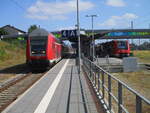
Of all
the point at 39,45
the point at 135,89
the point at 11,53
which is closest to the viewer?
the point at 135,89

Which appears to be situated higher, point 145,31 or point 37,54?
point 145,31

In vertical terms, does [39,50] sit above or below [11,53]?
above

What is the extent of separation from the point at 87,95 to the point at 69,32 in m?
43.5

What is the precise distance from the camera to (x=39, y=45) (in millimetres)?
23797

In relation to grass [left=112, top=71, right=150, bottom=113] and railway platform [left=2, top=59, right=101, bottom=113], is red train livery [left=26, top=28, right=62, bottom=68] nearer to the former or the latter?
grass [left=112, top=71, right=150, bottom=113]

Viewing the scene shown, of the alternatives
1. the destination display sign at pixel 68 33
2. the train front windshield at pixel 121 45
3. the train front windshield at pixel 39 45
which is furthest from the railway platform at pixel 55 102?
the train front windshield at pixel 121 45

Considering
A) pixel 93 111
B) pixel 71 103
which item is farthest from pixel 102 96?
pixel 93 111

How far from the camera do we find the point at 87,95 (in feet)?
38.5

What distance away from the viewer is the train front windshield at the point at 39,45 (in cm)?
2378

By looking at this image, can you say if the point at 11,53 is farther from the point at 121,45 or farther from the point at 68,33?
the point at 121,45

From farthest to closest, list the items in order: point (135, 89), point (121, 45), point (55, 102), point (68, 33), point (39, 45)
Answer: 1. point (68, 33)
2. point (121, 45)
3. point (39, 45)
4. point (135, 89)
5. point (55, 102)

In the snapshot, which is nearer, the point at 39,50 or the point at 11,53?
the point at 39,50

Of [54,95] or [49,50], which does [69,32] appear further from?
[54,95]

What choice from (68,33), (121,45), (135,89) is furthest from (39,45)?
(121,45)
